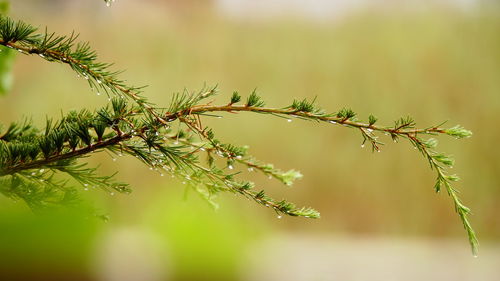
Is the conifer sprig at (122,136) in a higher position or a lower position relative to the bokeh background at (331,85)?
lower

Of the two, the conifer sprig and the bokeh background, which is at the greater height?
the bokeh background

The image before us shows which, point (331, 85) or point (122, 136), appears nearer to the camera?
point (122, 136)

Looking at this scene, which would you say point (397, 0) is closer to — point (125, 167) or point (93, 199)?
point (125, 167)

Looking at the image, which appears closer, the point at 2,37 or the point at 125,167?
the point at 2,37

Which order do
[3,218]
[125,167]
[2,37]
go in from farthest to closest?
[125,167] < [2,37] < [3,218]

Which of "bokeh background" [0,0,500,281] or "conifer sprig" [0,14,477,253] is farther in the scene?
"bokeh background" [0,0,500,281]

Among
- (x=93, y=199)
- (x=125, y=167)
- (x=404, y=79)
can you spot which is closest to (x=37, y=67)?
(x=125, y=167)

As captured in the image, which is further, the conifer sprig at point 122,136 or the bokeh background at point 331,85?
the bokeh background at point 331,85

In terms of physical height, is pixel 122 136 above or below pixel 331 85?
below
